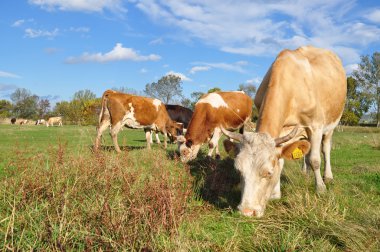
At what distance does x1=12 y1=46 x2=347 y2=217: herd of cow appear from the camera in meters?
4.63

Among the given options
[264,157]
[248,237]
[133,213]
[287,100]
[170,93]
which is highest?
[170,93]

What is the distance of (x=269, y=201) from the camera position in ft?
17.1

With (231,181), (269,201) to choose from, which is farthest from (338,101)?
(269,201)

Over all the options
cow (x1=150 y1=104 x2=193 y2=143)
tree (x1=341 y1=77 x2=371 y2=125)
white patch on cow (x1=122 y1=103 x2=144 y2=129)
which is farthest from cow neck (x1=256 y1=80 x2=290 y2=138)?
tree (x1=341 y1=77 x2=371 y2=125)

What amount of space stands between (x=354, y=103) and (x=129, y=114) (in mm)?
50576

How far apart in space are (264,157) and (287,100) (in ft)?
5.58

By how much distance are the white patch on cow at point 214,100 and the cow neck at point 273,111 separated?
5474mm

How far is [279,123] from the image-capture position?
561cm

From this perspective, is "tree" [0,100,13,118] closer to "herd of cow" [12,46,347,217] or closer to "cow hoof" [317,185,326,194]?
"herd of cow" [12,46,347,217]

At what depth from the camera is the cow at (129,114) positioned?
14.1 m

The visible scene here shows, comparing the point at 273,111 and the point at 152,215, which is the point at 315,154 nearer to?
the point at 273,111

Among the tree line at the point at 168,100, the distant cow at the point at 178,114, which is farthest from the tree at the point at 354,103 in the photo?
the distant cow at the point at 178,114

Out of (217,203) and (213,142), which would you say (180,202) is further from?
(213,142)

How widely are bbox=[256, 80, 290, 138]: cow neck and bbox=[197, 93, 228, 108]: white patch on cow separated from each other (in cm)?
547
